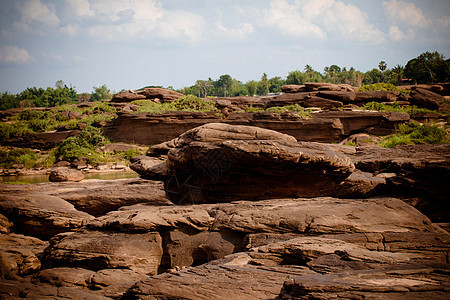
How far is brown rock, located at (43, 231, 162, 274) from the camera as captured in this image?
6613 millimetres

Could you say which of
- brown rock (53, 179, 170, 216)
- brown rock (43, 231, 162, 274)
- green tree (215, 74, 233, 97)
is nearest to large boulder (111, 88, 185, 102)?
brown rock (53, 179, 170, 216)

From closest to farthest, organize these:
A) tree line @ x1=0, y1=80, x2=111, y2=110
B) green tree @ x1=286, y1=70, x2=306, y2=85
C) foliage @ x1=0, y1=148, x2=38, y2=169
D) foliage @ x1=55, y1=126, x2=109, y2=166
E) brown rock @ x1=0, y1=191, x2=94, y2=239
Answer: brown rock @ x1=0, y1=191, x2=94, y2=239 < foliage @ x1=0, y1=148, x2=38, y2=169 < foliage @ x1=55, y1=126, x2=109, y2=166 < tree line @ x1=0, y1=80, x2=111, y2=110 < green tree @ x1=286, y1=70, x2=306, y2=85

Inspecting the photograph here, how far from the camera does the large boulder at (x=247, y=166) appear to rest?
842cm

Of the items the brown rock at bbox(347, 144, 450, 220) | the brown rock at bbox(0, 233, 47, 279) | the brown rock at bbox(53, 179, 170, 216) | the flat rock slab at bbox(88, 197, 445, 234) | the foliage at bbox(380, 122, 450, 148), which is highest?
the foliage at bbox(380, 122, 450, 148)

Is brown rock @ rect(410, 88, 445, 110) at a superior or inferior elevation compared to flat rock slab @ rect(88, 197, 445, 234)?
superior

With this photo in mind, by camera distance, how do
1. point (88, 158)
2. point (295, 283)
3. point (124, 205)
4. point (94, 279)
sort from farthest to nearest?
1. point (88, 158)
2. point (124, 205)
3. point (94, 279)
4. point (295, 283)

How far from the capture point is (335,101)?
29188 millimetres

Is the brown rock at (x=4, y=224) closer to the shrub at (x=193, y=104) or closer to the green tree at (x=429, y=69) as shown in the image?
the shrub at (x=193, y=104)

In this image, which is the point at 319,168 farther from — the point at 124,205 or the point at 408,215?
the point at 124,205

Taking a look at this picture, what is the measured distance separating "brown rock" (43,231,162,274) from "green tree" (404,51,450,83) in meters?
48.0

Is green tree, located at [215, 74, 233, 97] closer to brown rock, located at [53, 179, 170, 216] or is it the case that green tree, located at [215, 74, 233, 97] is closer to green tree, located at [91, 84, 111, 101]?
green tree, located at [91, 84, 111, 101]

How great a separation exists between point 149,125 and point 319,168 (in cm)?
2000

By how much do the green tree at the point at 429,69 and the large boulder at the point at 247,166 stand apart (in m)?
43.5

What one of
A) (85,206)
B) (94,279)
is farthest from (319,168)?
(85,206)
